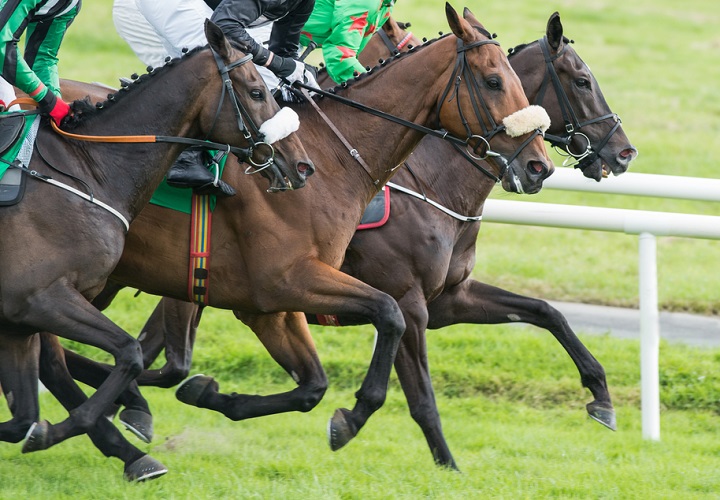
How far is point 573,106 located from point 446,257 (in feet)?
3.58

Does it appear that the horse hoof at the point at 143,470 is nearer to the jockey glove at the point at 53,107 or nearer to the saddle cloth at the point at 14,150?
the saddle cloth at the point at 14,150

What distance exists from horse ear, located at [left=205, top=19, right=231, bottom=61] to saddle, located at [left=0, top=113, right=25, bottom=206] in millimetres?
850

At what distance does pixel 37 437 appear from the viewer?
16.0 feet

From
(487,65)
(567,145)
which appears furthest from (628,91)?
(487,65)

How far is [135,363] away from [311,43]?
245cm

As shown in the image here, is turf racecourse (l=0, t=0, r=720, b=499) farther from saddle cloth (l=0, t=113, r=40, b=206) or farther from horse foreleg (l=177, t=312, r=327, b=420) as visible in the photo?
saddle cloth (l=0, t=113, r=40, b=206)

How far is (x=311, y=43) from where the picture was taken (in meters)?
6.52

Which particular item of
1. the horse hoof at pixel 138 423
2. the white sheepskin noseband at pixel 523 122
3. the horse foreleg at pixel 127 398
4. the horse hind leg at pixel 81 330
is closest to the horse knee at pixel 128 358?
the horse hind leg at pixel 81 330

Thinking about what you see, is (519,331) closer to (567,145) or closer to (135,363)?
(567,145)

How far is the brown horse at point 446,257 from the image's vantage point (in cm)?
583

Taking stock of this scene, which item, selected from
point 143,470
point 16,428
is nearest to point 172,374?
point 143,470

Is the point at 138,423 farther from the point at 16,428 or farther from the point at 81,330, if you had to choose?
the point at 81,330

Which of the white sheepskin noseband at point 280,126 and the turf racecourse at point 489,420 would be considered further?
the turf racecourse at point 489,420

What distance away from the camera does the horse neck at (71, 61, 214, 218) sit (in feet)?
16.4
